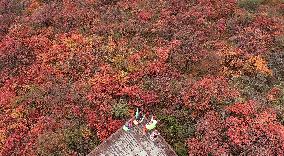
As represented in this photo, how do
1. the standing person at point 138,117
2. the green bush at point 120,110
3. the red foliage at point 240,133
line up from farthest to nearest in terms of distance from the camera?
the green bush at point 120,110
the standing person at point 138,117
the red foliage at point 240,133

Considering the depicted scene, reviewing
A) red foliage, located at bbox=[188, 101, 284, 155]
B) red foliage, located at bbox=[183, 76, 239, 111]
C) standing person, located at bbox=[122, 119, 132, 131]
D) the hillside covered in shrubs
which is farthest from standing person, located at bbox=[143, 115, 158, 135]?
red foliage, located at bbox=[183, 76, 239, 111]

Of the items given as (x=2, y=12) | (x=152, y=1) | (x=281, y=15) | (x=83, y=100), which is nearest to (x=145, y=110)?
(x=83, y=100)

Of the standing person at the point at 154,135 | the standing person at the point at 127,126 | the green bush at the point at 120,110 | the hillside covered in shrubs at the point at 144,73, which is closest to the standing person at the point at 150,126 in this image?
the standing person at the point at 154,135

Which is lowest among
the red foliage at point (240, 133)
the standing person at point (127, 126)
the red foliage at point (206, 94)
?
the red foliage at point (240, 133)

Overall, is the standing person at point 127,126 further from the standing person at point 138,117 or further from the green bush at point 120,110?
the green bush at point 120,110

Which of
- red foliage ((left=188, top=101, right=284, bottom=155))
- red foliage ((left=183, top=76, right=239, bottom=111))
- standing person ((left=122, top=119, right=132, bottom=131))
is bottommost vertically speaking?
red foliage ((left=188, top=101, right=284, bottom=155))

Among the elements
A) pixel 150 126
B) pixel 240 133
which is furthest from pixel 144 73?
pixel 240 133

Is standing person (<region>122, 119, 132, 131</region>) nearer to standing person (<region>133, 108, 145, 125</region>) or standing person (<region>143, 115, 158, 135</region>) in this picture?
standing person (<region>133, 108, 145, 125</region>)

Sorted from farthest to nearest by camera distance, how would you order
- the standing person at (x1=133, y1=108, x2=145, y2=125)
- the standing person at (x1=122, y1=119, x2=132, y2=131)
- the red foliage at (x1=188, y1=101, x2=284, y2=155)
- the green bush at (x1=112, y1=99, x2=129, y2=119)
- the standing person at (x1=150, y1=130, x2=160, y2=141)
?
the green bush at (x1=112, y1=99, x2=129, y2=119), the standing person at (x1=133, y1=108, x2=145, y2=125), the standing person at (x1=122, y1=119, x2=132, y2=131), the standing person at (x1=150, y1=130, x2=160, y2=141), the red foliage at (x1=188, y1=101, x2=284, y2=155)
